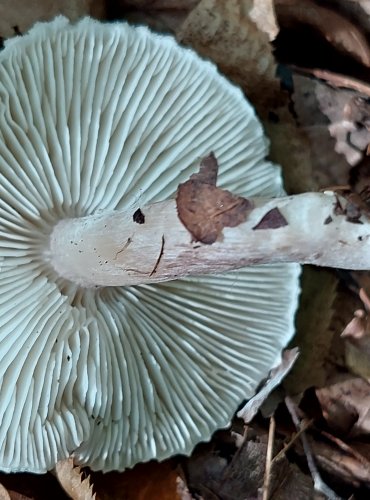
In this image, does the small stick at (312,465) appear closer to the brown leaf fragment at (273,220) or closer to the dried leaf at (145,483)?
the dried leaf at (145,483)

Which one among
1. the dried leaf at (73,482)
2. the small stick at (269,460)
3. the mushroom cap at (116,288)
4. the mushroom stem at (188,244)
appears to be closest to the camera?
the mushroom stem at (188,244)

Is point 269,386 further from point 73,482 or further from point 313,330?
point 73,482

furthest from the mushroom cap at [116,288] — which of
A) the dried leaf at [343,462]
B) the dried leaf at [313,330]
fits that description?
the dried leaf at [343,462]

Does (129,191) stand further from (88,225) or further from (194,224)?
(194,224)

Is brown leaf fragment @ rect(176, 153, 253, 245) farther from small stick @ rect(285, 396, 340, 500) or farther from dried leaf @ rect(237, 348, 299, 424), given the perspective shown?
small stick @ rect(285, 396, 340, 500)

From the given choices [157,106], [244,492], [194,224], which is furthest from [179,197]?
[244,492]

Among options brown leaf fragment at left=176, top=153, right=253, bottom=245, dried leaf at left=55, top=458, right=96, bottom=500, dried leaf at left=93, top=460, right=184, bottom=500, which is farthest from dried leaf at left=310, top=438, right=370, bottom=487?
brown leaf fragment at left=176, top=153, right=253, bottom=245
